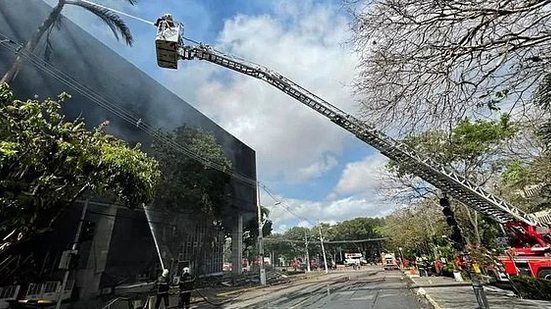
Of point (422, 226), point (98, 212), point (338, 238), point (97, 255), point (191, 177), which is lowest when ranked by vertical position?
point (97, 255)

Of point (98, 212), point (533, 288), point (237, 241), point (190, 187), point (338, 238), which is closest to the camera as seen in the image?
point (533, 288)

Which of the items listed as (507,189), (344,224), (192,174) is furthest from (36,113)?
(344,224)

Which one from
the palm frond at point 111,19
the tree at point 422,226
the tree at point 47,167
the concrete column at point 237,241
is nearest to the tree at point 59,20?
the palm frond at point 111,19

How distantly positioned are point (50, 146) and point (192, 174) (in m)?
12.6

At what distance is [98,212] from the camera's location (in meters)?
13.9

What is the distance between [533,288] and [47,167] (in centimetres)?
1170

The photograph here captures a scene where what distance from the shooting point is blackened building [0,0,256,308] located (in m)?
10.9

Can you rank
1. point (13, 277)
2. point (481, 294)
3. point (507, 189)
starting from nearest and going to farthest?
point (481, 294) → point (13, 277) → point (507, 189)

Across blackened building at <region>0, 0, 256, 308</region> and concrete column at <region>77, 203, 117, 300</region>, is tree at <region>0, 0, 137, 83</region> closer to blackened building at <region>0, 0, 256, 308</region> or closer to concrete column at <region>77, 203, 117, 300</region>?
blackened building at <region>0, 0, 256, 308</region>

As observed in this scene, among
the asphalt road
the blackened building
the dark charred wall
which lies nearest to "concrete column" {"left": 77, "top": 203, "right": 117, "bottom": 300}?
the blackened building

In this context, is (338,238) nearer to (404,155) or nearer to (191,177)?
(191,177)

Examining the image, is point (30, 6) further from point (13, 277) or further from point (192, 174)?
point (192, 174)

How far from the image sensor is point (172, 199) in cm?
1761

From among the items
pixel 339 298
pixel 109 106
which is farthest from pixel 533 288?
pixel 109 106
